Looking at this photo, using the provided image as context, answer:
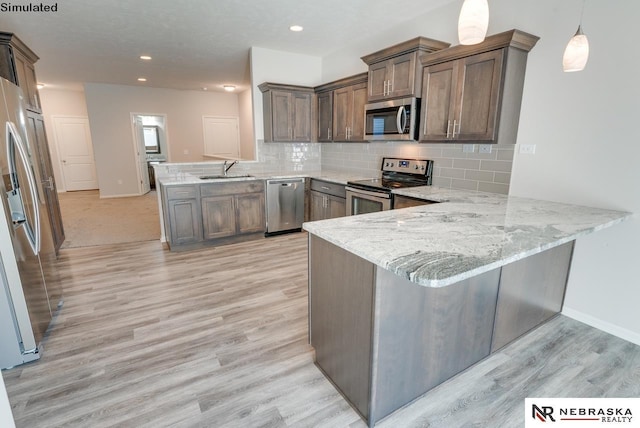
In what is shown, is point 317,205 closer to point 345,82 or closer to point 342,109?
point 342,109

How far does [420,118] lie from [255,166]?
2720mm

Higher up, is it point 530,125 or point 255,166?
point 530,125

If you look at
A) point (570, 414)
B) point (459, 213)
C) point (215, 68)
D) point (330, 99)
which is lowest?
point (570, 414)

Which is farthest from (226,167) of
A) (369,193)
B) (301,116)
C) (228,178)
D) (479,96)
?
(479,96)

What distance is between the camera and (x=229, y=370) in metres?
1.93

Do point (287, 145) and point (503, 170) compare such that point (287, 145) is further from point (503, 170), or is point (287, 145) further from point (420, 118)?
point (503, 170)

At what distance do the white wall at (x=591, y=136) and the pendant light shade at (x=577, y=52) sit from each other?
574 millimetres

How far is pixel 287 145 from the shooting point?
516 centimetres

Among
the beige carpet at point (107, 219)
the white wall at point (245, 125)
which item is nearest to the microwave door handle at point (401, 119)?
the beige carpet at point (107, 219)

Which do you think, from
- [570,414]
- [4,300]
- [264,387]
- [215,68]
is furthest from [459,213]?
[215,68]

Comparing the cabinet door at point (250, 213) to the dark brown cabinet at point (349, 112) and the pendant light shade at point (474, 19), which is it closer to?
the dark brown cabinet at point (349, 112)

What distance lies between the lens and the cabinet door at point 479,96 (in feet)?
8.16

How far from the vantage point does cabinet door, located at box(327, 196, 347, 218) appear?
403 centimetres

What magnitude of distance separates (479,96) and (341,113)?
6.89 ft
